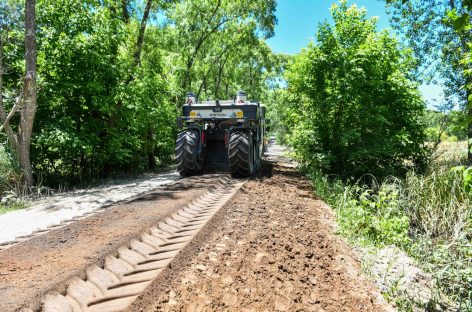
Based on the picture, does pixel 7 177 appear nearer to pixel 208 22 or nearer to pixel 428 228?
pixel 428 228

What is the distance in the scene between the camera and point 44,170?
9.57m

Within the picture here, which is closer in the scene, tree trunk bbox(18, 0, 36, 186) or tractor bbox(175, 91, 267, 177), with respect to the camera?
tree trunk bbox(18, 0, 36, 186)

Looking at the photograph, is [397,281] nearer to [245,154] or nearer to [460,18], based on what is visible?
[460,18]

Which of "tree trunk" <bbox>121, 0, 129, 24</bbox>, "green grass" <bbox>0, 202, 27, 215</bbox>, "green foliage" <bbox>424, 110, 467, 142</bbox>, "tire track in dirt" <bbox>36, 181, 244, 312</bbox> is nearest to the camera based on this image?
"tire track in dirt" <bbox>36, 181, 244, 312</bbox>

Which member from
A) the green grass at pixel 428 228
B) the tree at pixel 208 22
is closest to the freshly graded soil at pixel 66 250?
the green grass at pixel 428 228

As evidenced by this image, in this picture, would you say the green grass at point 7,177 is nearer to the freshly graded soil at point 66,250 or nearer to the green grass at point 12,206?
the green grass at point 12,206

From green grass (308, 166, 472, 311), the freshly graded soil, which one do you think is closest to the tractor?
green grass (308, 166, 472, 311)

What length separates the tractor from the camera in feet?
30.9

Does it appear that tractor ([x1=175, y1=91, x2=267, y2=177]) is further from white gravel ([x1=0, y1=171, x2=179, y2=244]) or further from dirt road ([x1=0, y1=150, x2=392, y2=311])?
dirt road ([x1=0, y1=150, x2=392, y2=311])

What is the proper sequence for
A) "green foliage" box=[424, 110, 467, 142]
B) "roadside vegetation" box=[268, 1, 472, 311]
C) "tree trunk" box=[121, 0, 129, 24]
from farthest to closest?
"tree trunk" box=[121, 0, 129, 24]
"green foliage" box=[424, 110, 467, 142]
"roadside vegetation" box=[268, 1, 472, 311]

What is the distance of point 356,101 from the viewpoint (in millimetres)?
9352

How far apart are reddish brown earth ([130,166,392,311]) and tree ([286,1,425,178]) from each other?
15.6 feet

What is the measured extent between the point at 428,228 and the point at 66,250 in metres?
5.28

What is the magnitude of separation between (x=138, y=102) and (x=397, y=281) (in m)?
9.08
